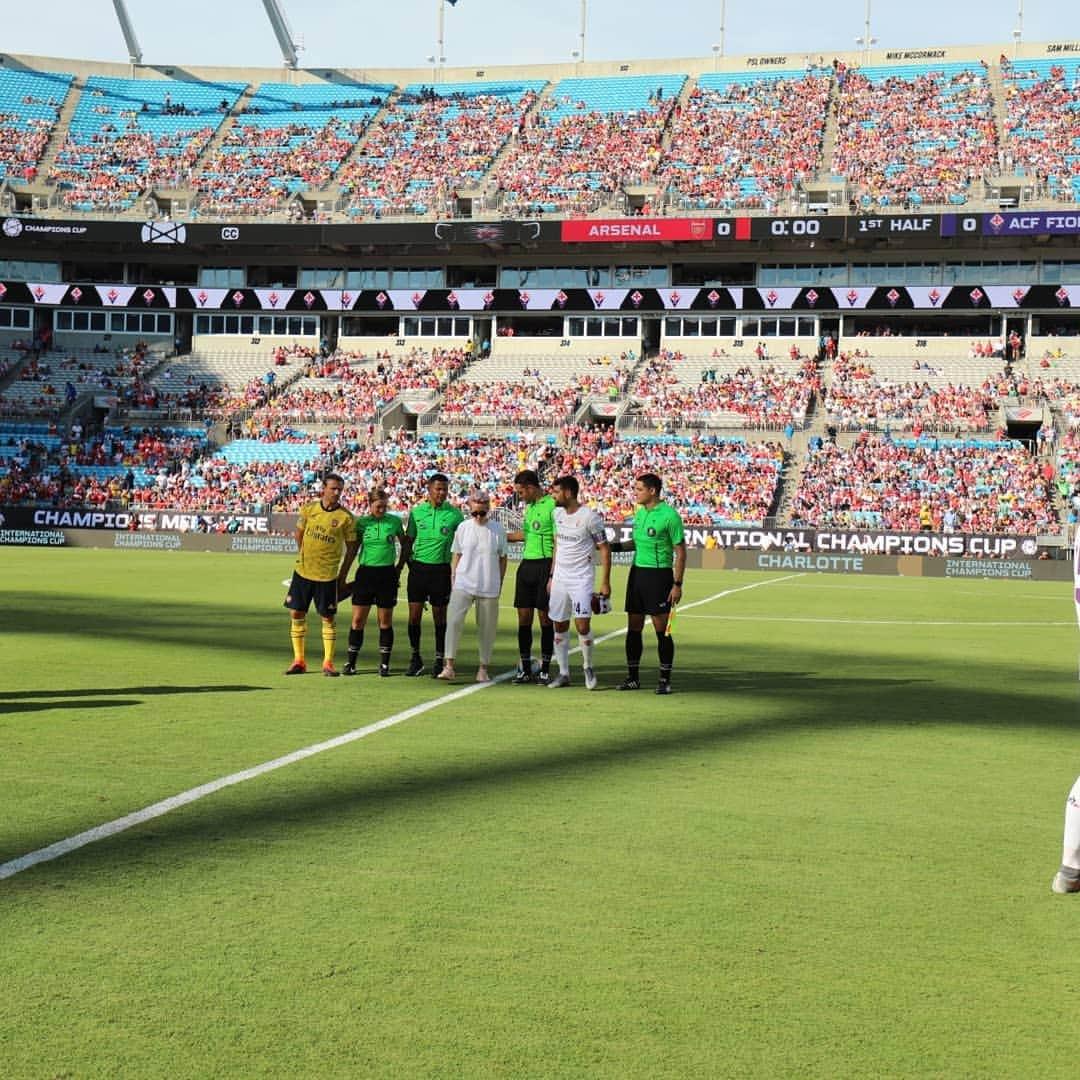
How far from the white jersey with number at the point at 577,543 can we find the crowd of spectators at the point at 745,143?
56994 millimetres

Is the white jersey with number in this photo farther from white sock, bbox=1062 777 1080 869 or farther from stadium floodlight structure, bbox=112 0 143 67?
stadium floodlight structure, bbox=112 0 143 67

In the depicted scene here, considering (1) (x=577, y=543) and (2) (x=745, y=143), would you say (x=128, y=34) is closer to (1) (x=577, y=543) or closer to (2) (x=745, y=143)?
(2) (x=745, y=143)

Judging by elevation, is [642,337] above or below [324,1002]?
above

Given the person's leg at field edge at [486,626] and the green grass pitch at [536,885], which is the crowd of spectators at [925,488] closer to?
the person's leg at field edge at [486,626]

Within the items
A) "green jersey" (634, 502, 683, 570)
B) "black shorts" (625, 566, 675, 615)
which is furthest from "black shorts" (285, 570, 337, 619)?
"green jersey" (634, 502, 683, 570)

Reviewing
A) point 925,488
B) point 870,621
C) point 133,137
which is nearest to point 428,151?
point 133,137

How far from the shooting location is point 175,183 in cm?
7731

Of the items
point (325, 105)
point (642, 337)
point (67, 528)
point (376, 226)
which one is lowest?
point (67, 528)

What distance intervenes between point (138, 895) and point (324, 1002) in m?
1.66

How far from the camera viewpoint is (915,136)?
71.3m

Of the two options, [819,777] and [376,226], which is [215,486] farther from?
[819,777]

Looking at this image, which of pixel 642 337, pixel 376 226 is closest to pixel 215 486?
pixel 376 226

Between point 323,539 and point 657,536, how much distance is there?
11.9 feet

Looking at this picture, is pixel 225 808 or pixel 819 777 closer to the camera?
pixel 225 808
